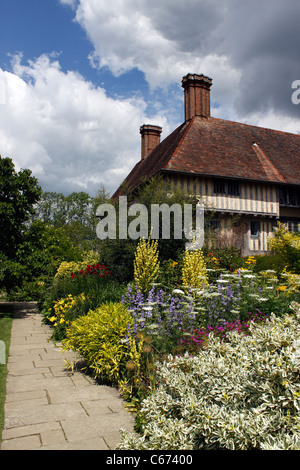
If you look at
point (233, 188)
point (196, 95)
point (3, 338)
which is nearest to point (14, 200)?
point (3, 338)

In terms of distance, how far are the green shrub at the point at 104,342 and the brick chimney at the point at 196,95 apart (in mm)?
16686

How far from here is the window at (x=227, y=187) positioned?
1667 centimetres

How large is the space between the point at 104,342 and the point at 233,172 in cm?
1367

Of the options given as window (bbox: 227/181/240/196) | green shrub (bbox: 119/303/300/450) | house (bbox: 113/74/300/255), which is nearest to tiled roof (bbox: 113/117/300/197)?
house (bbox: 113/74/300/255)

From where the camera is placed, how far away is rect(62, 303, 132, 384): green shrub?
4.30 m

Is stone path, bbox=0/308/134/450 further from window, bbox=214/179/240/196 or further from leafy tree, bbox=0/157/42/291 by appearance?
window, bbox=214/179/240/196

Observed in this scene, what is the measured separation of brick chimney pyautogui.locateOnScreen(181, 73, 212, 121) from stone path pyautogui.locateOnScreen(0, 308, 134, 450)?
16851mm

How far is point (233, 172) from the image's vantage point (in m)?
16.6

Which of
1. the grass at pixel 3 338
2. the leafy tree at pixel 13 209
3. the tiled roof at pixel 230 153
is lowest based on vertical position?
the grass at pixel 3 338

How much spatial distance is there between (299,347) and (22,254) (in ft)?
27.0

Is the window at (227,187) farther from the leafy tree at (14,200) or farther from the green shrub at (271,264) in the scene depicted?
the leafy tree at (14,200)

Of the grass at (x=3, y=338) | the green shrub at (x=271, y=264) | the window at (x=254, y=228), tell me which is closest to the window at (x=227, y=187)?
the window at (x=254, y=228)
